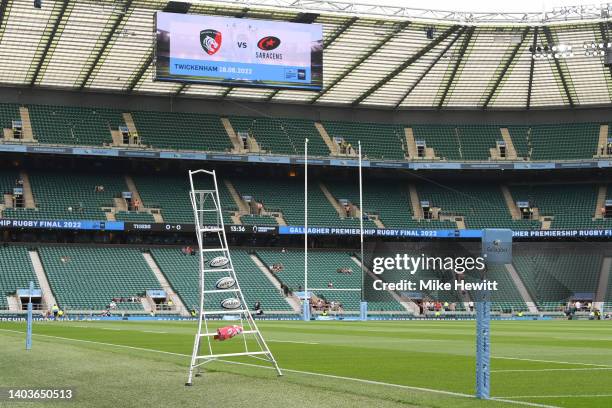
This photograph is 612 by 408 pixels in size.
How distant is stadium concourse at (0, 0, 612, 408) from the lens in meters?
64.7

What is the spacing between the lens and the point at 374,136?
85688 millimetres

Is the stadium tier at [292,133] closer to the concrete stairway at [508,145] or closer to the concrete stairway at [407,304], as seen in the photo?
the concrete stairway at [508,145]

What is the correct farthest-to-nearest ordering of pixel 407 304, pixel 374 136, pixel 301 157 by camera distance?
pixel 374 136
pixel 301 157
pixel 407 304

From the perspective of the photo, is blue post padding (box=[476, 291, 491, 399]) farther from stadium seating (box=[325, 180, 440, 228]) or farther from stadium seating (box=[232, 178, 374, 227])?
stadium seating (box=[325, 180, 440, 228])

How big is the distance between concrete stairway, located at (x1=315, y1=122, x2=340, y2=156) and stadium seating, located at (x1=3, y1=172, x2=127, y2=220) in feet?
59.7

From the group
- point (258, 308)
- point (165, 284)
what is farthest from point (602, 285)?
point (165, 284)

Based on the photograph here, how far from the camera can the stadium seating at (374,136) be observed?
275 feet

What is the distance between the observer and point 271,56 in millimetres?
65375

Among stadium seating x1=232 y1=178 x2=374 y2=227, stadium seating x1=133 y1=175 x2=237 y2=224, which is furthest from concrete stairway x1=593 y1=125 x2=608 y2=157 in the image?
stadium seating x1=133 y1=175 x2=237 y2=224

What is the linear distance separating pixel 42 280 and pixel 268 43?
23309 millimetres

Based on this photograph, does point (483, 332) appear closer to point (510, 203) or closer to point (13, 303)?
point (13, 303)

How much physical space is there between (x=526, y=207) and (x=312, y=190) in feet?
63.5

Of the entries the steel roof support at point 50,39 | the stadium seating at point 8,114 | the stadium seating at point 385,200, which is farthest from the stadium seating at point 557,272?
the stadium seating at point 8,114

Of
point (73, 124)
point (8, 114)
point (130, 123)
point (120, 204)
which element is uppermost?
point (8, 114)
